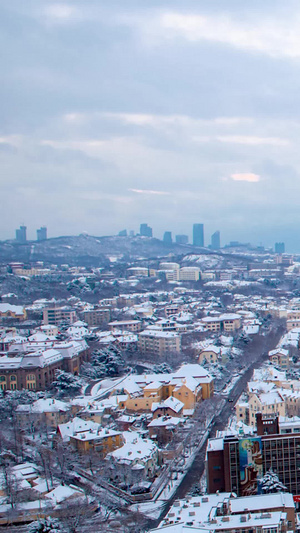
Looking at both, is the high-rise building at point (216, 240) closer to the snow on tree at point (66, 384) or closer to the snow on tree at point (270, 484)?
the snow on tree at point (66, 384)

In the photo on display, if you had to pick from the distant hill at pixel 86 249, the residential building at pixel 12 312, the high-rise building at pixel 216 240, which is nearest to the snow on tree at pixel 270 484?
the residential building at pixel 12 312

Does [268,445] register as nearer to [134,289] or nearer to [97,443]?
[97,443]

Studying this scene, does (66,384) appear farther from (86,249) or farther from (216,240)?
(216,240)

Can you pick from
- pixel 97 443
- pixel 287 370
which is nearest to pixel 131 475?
pixel 97 443

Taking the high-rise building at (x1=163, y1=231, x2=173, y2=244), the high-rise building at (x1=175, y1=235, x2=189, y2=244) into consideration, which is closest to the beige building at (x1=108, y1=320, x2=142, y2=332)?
the high-rise building at (x1=163, y1=231, x2=173, y2=244)

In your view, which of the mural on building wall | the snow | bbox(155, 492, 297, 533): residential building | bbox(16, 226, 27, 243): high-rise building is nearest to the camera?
bbox(155, 492, 297, 533): residential building

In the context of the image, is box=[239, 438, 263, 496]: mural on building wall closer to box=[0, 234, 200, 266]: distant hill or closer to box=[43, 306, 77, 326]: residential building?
box=[43, 306, 77, 326]: residential building

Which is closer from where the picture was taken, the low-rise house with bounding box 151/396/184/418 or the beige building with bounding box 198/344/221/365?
the low-rise house with bounding box 151/396/184/418
